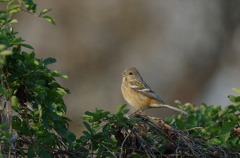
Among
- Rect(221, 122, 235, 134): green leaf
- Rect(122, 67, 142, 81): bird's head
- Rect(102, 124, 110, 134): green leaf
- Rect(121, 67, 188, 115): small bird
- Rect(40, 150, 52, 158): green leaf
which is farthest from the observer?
Rect(122, 67, 142, 81): bird's head

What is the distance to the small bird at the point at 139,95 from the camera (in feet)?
25.1

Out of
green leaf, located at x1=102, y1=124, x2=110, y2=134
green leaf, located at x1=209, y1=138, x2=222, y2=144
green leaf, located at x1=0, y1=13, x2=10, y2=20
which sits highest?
green leaf, located at x1=0, y1=13, x2=10, y2=20

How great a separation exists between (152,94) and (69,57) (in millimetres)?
7359

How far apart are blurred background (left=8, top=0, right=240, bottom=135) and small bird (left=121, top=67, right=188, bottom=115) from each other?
19.4 ft

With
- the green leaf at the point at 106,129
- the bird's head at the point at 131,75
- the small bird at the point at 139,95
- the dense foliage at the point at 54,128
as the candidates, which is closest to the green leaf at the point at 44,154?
the dense foliage at the point at 54,128

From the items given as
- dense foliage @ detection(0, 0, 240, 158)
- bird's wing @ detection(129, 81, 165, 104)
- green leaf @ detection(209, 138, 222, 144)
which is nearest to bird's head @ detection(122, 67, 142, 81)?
bird's wing @ detection(129, 81, 165, 104)

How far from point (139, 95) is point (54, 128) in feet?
13.7

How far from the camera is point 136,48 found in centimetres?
1504

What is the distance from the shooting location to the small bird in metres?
7.64

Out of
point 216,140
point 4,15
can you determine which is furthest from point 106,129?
point 4,15

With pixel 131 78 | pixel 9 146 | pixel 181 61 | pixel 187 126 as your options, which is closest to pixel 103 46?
pixel 181 61

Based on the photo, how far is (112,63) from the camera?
48.0 ft

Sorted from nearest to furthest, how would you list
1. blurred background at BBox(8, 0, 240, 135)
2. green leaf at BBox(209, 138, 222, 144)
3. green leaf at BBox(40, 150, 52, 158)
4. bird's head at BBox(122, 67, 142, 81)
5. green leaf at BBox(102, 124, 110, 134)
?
green leaf at BBox(40, 150, 52, 158)
green leaf at BBox(102, 124, 110, 134)
green leaf at BBox(209, 138, 222, 144)
bird's head at BBox(122, 67, 142, 81)
blurred background at BBox(8, 0, 240, 135)

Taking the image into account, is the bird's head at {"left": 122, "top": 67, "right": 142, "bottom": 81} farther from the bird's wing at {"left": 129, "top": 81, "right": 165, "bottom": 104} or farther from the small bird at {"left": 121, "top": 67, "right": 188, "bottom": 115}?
the bird's wing at {"left": 129, "top": 81, "right": 165, "bottom": 104}
